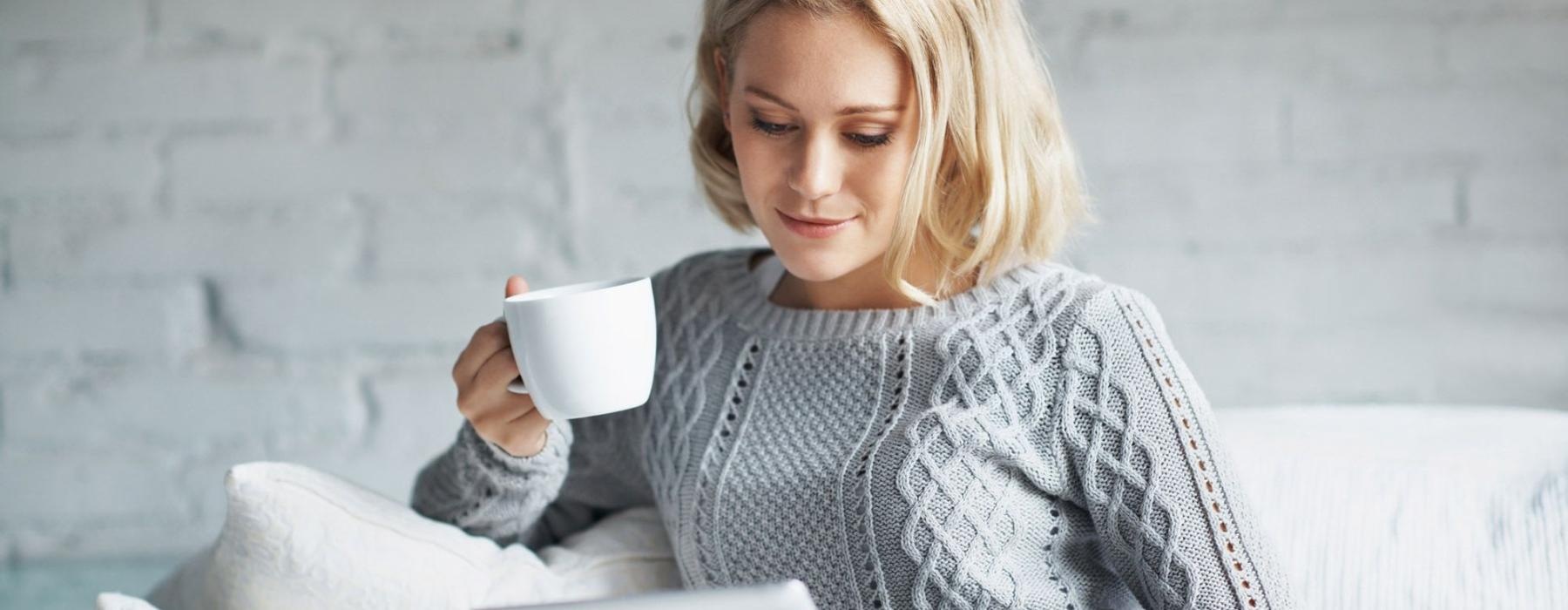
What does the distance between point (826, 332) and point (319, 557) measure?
1.33 ft

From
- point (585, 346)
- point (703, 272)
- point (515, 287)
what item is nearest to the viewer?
point (585, 346)

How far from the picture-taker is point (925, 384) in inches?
36.8

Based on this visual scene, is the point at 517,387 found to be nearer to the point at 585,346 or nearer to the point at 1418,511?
the point at 585,346

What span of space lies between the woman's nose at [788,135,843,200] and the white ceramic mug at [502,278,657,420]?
5.4 inches

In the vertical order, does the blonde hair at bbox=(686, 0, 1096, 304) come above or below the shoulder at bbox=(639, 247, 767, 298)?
above

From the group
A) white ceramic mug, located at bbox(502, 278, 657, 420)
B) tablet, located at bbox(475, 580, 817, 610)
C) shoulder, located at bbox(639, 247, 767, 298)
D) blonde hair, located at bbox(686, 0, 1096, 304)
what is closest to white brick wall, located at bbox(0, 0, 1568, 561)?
shoulder, located at bbox(639, 247, 767, 298)

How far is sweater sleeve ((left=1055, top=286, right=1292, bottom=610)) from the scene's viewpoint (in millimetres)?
818

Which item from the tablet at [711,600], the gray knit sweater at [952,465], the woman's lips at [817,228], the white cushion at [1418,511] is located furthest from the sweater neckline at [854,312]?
the tablet at [711,600]

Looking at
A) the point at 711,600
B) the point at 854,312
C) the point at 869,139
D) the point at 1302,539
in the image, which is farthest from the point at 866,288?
the point at 711,600

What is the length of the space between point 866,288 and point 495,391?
30cm

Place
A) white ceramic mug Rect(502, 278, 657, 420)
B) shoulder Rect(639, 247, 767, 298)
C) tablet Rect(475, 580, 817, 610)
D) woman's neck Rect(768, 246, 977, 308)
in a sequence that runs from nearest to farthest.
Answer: tablet Rect(475, 580, 817, 610)
white ceramic mug Rect(502, 278, 657, 420)
woman's neck Rect(768, 246, 977, 308)
shoulder Rect(639, 247, 767, 298)

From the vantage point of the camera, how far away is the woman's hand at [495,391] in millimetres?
871

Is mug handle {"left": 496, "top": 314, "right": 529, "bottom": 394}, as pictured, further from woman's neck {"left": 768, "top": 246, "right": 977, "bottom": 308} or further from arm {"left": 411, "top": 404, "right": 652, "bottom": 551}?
woman's neck {"left": 768, "top": 246, "right": 977, "bottom": 308}

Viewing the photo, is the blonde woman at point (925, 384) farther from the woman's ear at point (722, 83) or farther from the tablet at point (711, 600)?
the tablet at point (711, 600)
